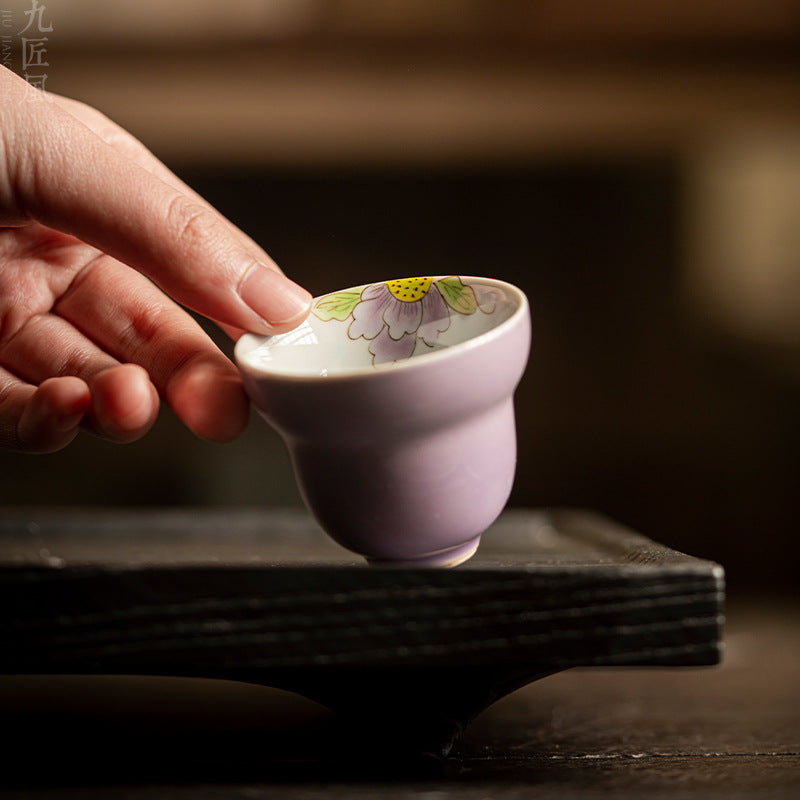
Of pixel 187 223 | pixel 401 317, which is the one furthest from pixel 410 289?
pixel 187 223

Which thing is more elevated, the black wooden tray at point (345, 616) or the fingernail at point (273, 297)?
the fingernail at point (273, 297)

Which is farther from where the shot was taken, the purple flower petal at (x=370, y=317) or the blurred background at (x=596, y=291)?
the blurred background at (x=596, y=291)

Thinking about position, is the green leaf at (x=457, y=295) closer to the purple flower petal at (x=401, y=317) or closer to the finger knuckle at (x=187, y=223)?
the purple flower petal at (x=401, y=317)

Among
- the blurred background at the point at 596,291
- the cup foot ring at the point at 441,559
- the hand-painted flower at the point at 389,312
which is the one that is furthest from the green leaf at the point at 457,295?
the blurred background at the point at 596,291

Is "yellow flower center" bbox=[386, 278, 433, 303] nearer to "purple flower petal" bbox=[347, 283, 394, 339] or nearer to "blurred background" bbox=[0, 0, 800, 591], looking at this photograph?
"purple flower petal" bbox=[347, 283, 394, 339]

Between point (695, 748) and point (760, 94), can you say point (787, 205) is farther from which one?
point (695, 748)

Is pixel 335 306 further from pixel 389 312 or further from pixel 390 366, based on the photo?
pixel 390 366

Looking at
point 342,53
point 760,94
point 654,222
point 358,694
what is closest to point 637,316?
point 654,222
